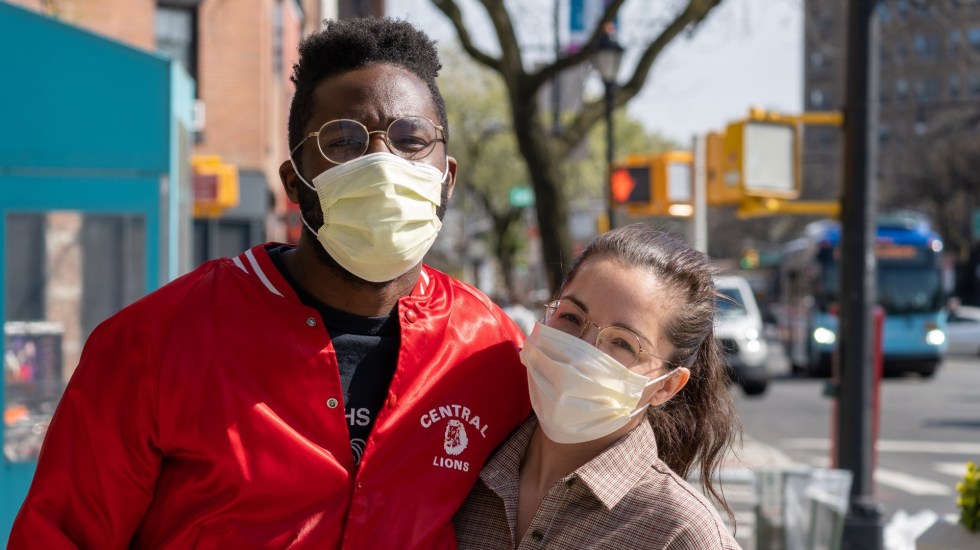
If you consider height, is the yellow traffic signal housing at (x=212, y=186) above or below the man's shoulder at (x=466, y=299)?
above

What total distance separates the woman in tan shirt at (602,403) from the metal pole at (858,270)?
5.22 m

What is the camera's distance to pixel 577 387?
2521 mm

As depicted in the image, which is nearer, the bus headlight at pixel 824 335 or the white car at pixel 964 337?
the bus headlight at pixel 824 335

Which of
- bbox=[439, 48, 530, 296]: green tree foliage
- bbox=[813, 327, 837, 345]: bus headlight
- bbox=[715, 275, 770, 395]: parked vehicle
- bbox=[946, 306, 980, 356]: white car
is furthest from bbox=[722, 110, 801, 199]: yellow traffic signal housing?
bbox=[439, 48, 530, 296]: green tree foliage

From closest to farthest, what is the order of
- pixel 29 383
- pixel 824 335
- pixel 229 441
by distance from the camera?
pixel 229 441 → pixel 29 383 → pixel 824 335

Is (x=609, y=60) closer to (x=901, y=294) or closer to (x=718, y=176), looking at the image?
(x=718, y=176)

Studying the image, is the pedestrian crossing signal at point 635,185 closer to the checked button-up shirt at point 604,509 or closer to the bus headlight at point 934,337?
the checked button-up shirt at point 604,509

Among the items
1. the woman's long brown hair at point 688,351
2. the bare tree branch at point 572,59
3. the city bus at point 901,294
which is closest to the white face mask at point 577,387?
the woman's long brown hair at point 688,351

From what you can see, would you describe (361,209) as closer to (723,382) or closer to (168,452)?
(168,452)

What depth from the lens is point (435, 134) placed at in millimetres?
2518

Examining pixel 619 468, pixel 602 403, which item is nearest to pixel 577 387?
pixel 602 403

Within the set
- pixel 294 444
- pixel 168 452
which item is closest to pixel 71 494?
pixel 168 452

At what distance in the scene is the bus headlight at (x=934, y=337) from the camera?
83.8 feet

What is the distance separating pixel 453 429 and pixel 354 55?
787mm
